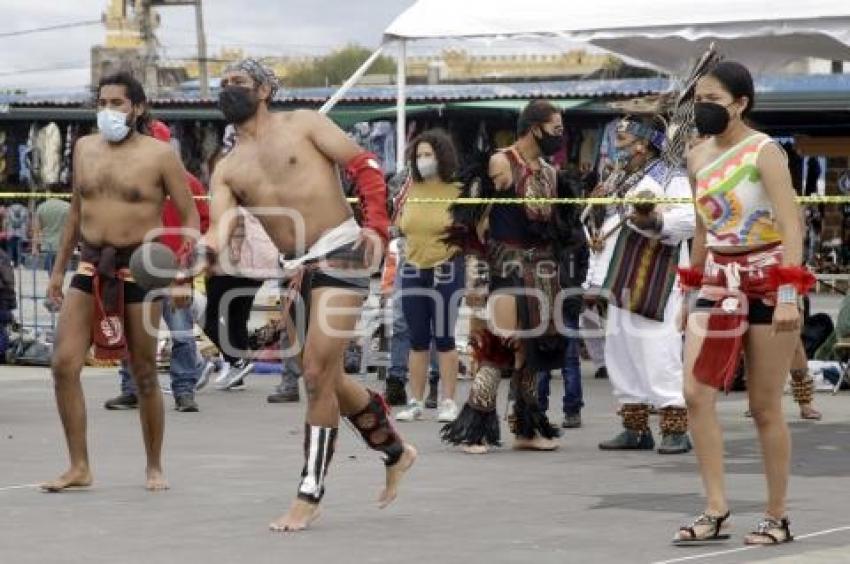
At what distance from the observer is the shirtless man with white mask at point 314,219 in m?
8.70

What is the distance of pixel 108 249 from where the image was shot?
9.91 metres

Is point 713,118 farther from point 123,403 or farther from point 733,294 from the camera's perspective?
point 123,403

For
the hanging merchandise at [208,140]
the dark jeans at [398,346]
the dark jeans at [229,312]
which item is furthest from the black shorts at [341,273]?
the hanging merchandise at [208,140]

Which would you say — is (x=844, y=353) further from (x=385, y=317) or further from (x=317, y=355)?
(x=317, y=355)

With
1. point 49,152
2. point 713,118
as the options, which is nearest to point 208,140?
point 49,152

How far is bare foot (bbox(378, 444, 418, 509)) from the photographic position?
29.5 ft

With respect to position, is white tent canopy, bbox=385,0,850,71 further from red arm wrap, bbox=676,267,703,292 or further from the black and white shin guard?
the black and white shin guard

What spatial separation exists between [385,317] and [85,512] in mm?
7353

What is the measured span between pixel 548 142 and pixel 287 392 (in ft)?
12.2

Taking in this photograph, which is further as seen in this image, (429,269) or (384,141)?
(384,141)

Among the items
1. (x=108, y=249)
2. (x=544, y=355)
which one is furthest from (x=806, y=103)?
(x=108, y=249)

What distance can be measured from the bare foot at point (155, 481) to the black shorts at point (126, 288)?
31.9 inches

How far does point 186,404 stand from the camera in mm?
13953

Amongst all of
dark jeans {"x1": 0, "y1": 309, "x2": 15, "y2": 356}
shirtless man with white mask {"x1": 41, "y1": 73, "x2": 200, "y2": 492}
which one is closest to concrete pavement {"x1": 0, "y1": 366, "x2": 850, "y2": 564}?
shirtless man with white mask {"x1": 41, "y1": 73, "x2": 200, "y2": 492}
